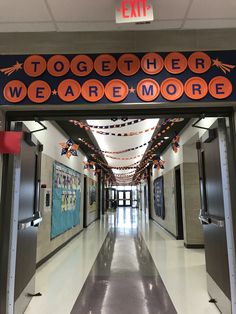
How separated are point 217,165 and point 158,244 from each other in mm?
5050

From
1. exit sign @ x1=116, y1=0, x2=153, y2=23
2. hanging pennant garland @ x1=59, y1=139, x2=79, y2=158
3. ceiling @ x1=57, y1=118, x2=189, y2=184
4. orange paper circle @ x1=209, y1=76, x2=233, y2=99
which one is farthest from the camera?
ceiling @ x1=57, y1=118, x2=189, y2=184

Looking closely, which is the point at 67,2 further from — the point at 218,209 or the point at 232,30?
the point at 218,209

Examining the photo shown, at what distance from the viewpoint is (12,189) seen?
255 cm

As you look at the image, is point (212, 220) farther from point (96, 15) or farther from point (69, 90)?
point (96, 15)

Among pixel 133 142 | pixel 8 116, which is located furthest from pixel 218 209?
pixel 133 142

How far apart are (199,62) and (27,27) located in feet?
5.85

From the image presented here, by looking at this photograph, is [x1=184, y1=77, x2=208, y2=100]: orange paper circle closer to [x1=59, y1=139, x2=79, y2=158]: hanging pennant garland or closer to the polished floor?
the polished floor

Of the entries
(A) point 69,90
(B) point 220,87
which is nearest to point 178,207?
(B) point 220,87

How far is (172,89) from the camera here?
2.41m

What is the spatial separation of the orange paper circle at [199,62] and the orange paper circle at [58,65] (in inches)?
49.3

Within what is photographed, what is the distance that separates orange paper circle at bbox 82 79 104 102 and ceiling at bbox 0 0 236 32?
1.91 feet

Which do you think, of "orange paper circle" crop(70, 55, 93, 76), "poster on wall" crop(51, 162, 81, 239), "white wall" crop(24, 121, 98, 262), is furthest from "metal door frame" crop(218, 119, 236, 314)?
"poster on wall" crop(51, 162, 81, 239)

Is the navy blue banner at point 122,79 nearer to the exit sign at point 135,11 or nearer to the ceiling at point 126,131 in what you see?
the exit sign at point 135,11

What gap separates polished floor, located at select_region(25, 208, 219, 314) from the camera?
126 inches
